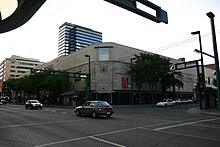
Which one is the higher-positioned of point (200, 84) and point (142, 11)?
point (142, 11)

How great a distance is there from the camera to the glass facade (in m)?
131

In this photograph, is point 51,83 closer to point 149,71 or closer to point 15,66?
point 149,71

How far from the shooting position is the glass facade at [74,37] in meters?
131

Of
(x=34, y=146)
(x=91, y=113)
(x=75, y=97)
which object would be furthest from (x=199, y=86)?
(x=75, y=97)

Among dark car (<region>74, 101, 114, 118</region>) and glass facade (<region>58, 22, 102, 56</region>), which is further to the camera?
glass facade (<region>58, 22, 102, 56</region>)

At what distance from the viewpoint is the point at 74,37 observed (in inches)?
5192

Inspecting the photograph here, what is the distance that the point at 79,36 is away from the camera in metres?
131

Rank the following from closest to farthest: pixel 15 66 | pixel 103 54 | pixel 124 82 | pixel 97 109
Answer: pixel 97 109 < pixel 124 82 < pixel 103 54 < pixel 15 66

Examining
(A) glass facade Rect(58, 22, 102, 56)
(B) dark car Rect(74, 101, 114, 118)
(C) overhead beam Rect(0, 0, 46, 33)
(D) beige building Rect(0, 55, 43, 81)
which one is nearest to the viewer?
(C) overhead beam Rect(0, 0, 46, 33)

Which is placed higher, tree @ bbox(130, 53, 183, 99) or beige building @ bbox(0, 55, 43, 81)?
beige building @ bbox(0, 55, 43, 81)

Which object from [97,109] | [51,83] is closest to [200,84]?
[97,109]

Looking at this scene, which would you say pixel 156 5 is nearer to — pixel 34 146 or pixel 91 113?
pixel 34 146

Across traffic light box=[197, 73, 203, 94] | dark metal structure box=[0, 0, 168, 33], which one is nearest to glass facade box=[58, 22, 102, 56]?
traffic light box=[197, 73, 203, 94]

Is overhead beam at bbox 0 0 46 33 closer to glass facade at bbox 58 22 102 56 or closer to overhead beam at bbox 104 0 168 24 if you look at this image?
overhead beam at bbox 104 0 168 24
